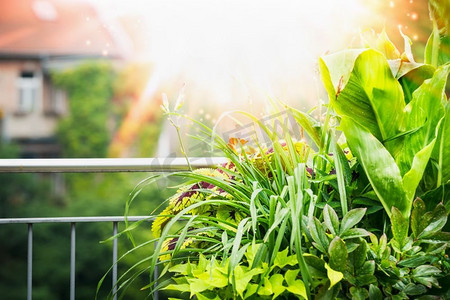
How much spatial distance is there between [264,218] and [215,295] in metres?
0.17

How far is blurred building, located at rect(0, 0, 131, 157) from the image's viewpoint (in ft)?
81.4

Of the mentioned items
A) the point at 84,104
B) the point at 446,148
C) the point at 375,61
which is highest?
the point at 84,104

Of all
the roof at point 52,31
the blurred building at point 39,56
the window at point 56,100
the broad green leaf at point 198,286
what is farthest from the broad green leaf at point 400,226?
the window at point 56,100

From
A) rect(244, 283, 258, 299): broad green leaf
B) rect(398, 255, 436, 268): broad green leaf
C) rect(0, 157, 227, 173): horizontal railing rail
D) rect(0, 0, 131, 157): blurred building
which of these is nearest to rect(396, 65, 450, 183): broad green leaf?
rect(398, 255, 436, 268): broad green leaf

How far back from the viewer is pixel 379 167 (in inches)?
38.3

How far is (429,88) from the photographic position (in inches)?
39.4

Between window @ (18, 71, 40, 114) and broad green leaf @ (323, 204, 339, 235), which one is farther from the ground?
window @ (18, 71, 40, 114)

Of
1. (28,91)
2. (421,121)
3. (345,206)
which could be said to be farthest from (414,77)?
(28,91)

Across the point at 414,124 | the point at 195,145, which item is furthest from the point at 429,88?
the point at 195,145

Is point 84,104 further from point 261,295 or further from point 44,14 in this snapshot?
point 261,295

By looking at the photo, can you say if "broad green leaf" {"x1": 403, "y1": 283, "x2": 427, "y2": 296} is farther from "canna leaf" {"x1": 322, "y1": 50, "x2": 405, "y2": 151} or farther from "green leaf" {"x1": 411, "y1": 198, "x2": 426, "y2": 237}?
"canna leaf" {"x1": 322, "y1": 50, "x2": 405, "y2": 151}

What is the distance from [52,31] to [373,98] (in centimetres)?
2576

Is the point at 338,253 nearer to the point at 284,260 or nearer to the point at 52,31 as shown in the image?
the point at 284,260

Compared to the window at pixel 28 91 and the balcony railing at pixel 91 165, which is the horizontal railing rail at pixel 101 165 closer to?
the balcony railing at pixel 91 165
